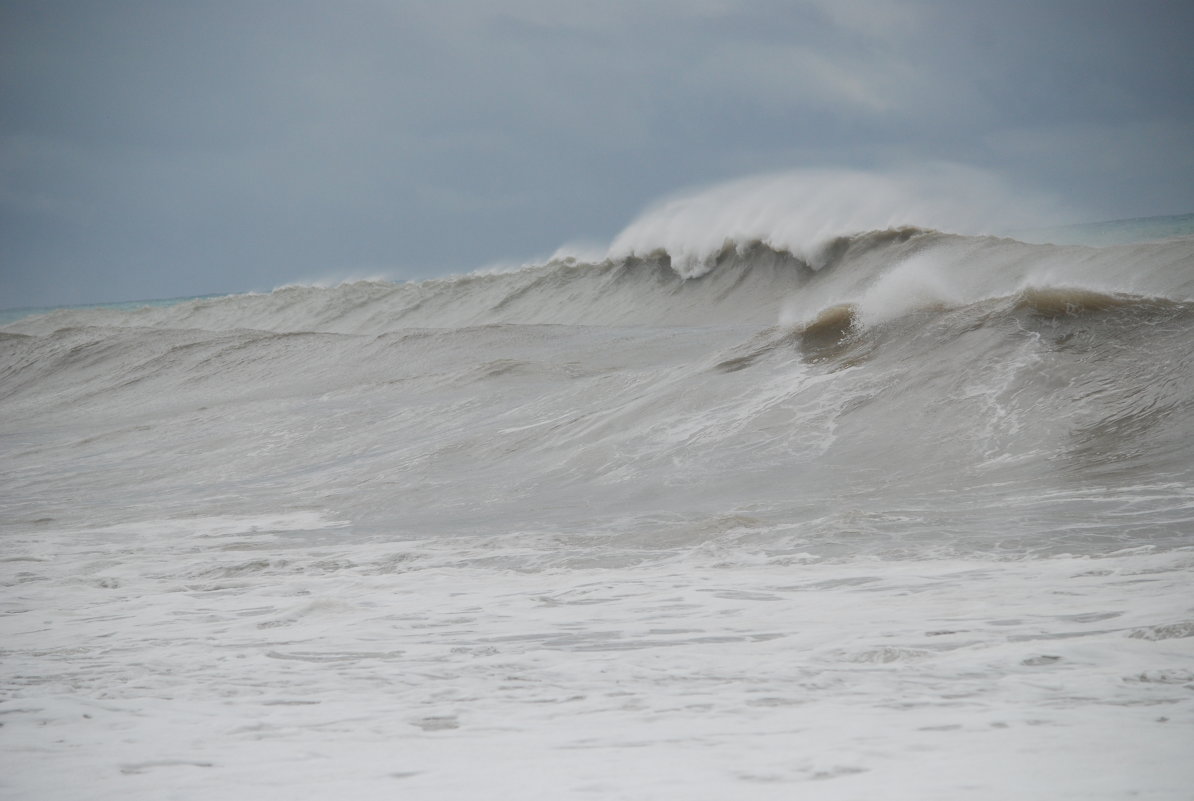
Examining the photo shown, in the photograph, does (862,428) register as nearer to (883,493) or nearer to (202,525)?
(883,493)

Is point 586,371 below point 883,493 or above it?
above

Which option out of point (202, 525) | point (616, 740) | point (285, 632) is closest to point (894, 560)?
point (616, 740)

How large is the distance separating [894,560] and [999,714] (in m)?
1.97

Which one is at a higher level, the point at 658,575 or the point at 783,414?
the point at 783,414

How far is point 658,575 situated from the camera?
4.68 meters

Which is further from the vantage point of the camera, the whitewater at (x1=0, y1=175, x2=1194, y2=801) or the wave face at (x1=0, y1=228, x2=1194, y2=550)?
the wave face at (x1=0, y1=228, x2=1194, y2=550)

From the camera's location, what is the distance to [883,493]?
5.85 metres

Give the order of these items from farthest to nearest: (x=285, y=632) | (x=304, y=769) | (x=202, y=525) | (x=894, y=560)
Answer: (x=202, y=525)
(x=894, y=560)
(x=285, y=632)
(x=304, y=769)

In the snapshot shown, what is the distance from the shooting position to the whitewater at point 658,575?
249 cm

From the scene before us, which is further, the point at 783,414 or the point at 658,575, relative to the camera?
the point at 783,414

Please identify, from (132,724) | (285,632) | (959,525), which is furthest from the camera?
(959,525)

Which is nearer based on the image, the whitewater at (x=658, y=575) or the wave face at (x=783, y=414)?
the whitewater at (x=658, y=575)

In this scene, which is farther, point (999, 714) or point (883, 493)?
point (883, 493)

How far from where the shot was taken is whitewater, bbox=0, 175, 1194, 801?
2492mm
